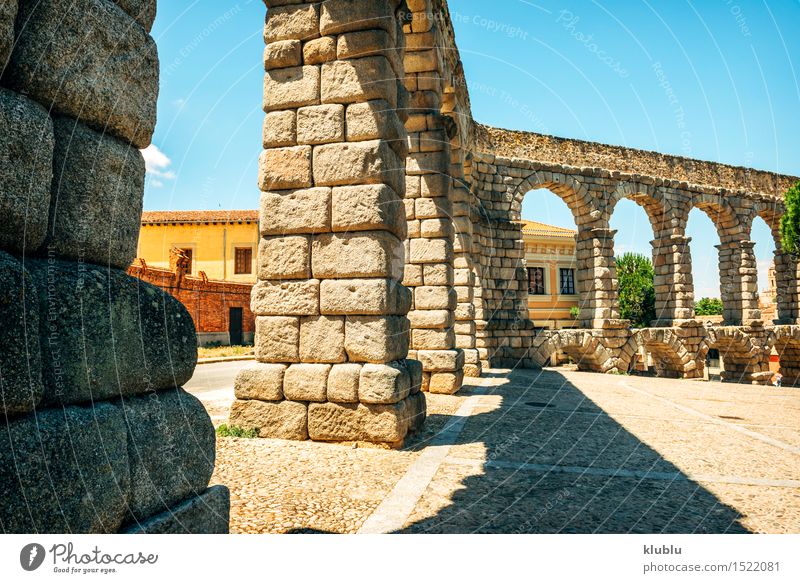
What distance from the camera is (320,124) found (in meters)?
5.04

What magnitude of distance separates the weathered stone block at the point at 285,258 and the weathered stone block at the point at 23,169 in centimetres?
357

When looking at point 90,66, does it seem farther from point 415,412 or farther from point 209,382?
point 209,382

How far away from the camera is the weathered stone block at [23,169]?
129 centimetres

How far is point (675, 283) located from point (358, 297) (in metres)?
17.8

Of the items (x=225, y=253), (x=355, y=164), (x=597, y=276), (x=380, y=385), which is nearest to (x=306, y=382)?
(x=380, y=385)

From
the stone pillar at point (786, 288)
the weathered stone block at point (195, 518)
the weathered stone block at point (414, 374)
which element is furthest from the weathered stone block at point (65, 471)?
the stone pillar at point (786, 288)

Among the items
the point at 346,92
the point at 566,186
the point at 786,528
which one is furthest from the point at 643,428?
the point at 566,186

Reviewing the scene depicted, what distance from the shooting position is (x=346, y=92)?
5000 mm

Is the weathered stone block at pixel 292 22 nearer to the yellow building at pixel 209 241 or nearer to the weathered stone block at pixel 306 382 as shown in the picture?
the weathered stone block at pixel 306 382

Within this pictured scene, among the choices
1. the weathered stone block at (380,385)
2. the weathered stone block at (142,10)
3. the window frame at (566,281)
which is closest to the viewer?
the weathered stone block at (142,10)

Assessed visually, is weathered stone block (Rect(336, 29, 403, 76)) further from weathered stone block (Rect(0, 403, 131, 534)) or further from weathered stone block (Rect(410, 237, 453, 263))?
weathered stone block (Rect(0, 403, 131, 534))

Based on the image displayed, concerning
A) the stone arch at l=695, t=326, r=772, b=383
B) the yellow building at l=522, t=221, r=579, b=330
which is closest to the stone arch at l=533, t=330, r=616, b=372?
the stone arch at l=695, t=326, r=772, b=383

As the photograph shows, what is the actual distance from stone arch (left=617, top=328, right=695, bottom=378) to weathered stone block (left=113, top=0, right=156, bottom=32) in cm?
1774

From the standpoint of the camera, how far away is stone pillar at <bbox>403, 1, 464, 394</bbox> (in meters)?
8.55
